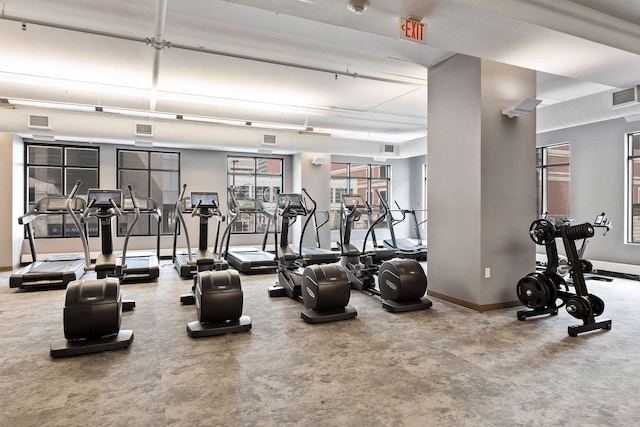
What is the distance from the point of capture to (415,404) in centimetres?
272

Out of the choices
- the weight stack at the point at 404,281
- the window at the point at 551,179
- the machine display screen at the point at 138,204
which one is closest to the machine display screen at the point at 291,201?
the weight stack at the point at 404,281

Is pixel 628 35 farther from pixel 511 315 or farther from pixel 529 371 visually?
pixel 529 371

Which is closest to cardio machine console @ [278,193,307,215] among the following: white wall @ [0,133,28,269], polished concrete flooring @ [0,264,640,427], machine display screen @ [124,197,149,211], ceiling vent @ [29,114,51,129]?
polished concrete flooring @ [0,264,640,427]

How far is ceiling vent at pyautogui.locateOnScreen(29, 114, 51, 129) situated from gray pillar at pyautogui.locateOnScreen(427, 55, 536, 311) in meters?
7.02

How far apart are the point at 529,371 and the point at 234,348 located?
2632 mm

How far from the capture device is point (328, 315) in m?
4.64

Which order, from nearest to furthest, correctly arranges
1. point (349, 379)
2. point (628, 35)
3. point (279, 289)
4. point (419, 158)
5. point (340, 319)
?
point (349, 379) < point (628, 35) < point (340, 319) < point (279, 289) < point (419, 158)

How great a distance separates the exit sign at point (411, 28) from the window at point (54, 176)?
8994 millimetres

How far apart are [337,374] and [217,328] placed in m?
1.55

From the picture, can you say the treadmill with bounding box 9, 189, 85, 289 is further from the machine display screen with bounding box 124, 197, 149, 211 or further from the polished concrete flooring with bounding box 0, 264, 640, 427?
the polished concrete flooring with bounding box 0, 264, 640, 427

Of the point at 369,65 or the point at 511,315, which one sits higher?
the point at 369,65

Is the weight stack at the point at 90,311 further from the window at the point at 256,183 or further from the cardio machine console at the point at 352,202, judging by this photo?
the window at the point at 256,183

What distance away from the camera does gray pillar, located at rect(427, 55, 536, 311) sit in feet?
16.6

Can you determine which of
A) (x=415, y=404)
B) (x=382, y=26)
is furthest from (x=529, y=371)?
(x=382, y=26)
